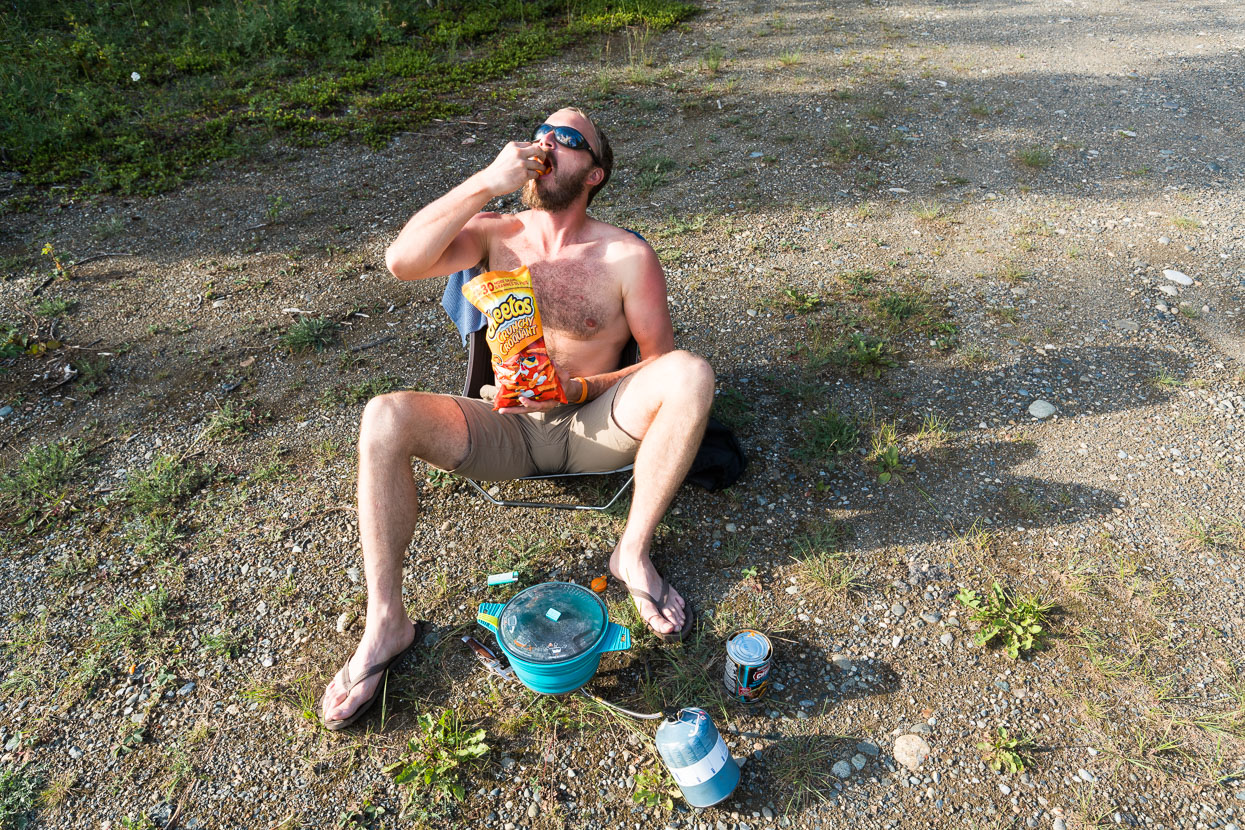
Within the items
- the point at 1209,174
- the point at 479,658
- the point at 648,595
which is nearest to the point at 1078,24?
the point at 1209,174

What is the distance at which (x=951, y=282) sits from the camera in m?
4.59

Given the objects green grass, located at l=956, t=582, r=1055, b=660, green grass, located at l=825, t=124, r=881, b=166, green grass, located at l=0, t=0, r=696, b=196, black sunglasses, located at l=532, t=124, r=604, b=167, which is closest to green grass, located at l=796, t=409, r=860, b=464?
green grass, located at l=956, t=582, r=1055, b=660

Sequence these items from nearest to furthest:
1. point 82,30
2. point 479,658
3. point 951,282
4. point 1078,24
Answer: point 479,658
point 951,282
point 82,30
point 1078,24

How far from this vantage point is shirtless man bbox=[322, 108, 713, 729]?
8.92 ft

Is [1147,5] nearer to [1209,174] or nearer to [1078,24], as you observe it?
[1078,24]

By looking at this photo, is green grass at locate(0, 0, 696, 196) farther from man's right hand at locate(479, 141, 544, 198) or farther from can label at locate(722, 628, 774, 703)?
can label at locate(722, 628, 774, 703)

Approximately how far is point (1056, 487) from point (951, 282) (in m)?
1.68

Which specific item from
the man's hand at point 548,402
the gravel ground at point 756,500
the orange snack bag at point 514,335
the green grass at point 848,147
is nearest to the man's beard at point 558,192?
the orange snack bag at point 514,335

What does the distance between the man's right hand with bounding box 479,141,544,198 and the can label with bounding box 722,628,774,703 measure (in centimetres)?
183

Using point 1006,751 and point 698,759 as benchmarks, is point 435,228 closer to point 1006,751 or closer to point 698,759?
point 698,759


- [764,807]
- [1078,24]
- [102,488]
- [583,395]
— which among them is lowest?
[764,807]

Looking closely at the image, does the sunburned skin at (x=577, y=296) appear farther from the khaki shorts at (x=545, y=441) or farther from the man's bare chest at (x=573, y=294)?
the khaki shorts at (x=545, y=441)

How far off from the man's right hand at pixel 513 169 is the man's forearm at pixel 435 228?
0.11 feet

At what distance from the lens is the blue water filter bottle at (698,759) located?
224 centimetres
